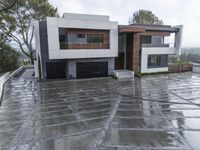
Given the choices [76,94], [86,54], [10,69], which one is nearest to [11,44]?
[10,69]

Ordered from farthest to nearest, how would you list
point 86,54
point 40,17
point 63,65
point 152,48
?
point 40,17, point 152,48, point 63,65, point 86,54

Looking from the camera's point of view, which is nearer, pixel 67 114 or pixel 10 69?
pixel 67 114

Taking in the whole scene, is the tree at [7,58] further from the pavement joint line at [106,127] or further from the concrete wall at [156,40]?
the pavement joint line at [106,127]

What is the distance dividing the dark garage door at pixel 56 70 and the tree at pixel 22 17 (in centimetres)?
1141

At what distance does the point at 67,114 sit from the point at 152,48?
55.7 ft

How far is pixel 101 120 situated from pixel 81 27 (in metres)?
12.7

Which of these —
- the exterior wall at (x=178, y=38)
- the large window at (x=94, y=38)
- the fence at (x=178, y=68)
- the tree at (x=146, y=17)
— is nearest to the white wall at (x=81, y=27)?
the large window at (x=94, y=38)

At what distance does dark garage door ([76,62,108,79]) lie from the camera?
20547mm

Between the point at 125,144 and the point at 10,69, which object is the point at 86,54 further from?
the point at 10,69

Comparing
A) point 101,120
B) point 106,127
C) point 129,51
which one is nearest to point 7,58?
point 129,51

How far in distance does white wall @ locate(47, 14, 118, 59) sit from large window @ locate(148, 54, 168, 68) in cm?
585

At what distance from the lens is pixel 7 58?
26.7 metres

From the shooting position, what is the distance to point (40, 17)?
27766 millimetres

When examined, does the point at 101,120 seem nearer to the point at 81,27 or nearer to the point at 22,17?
the point at 81,27
